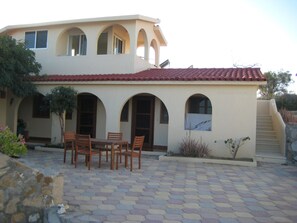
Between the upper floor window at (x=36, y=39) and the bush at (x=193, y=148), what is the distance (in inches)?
375

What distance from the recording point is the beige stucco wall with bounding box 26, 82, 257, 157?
1216cm

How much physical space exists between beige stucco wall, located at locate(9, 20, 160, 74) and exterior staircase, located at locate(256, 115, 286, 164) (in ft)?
21.6

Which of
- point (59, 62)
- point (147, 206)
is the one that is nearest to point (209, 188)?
point (147, 206)

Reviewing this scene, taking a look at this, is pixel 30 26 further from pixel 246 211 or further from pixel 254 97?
pixel 246 211

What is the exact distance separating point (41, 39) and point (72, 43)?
1.65m

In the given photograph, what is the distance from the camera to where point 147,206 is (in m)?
6.02

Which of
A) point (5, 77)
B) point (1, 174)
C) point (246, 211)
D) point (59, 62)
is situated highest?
point (59, 62)

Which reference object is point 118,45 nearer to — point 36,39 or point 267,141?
point 36,39

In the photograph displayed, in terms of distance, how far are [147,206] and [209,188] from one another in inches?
90.0

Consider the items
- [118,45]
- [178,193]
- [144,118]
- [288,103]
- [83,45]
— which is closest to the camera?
[178,193]

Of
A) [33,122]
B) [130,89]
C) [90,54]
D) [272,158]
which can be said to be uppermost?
[90,54]

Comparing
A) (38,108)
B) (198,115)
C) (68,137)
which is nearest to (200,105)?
(198,115)

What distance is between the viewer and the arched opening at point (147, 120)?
15.2m

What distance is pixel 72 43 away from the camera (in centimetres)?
1714
